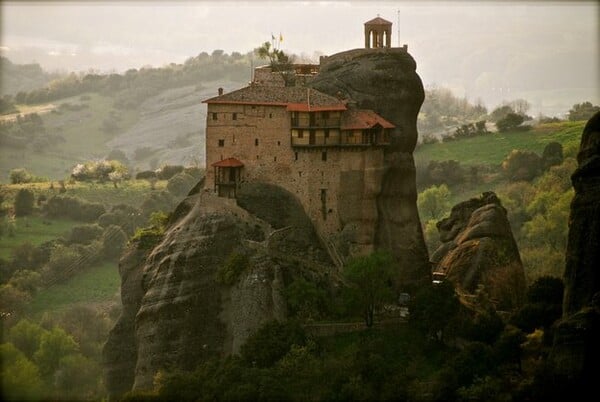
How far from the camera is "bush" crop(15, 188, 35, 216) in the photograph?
12950 centimetres

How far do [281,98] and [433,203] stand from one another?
47.0m

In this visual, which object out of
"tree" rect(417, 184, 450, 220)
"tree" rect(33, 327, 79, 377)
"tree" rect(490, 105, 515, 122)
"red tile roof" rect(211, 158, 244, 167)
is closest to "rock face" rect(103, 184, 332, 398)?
"red tile roof" rect(211, 158, 244, 167)

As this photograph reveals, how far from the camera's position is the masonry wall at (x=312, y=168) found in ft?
257

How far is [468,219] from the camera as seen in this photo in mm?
87562

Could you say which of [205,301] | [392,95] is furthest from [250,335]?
[392,95]

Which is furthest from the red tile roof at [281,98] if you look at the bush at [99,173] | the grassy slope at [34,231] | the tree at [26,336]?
the bush at [99,173]

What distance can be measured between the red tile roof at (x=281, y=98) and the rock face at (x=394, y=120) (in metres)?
1.43

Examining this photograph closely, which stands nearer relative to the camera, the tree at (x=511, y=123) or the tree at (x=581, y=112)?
the tree at (x=581, y=112)

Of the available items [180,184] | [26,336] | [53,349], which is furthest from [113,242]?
[53,349]

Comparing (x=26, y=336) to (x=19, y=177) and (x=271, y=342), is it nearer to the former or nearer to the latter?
(x=271, y=342)

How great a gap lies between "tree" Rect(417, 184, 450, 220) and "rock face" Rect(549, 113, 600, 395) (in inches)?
→ 2150

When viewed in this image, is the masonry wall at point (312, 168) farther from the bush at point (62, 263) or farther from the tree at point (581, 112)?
the tree at point (581, 112)

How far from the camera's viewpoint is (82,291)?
118 meters

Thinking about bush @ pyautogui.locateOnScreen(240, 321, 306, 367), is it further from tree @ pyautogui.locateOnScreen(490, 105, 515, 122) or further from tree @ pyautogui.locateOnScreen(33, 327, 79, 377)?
tree @ pyautogui.locateOnScreen(490, 105, 515, 122)
